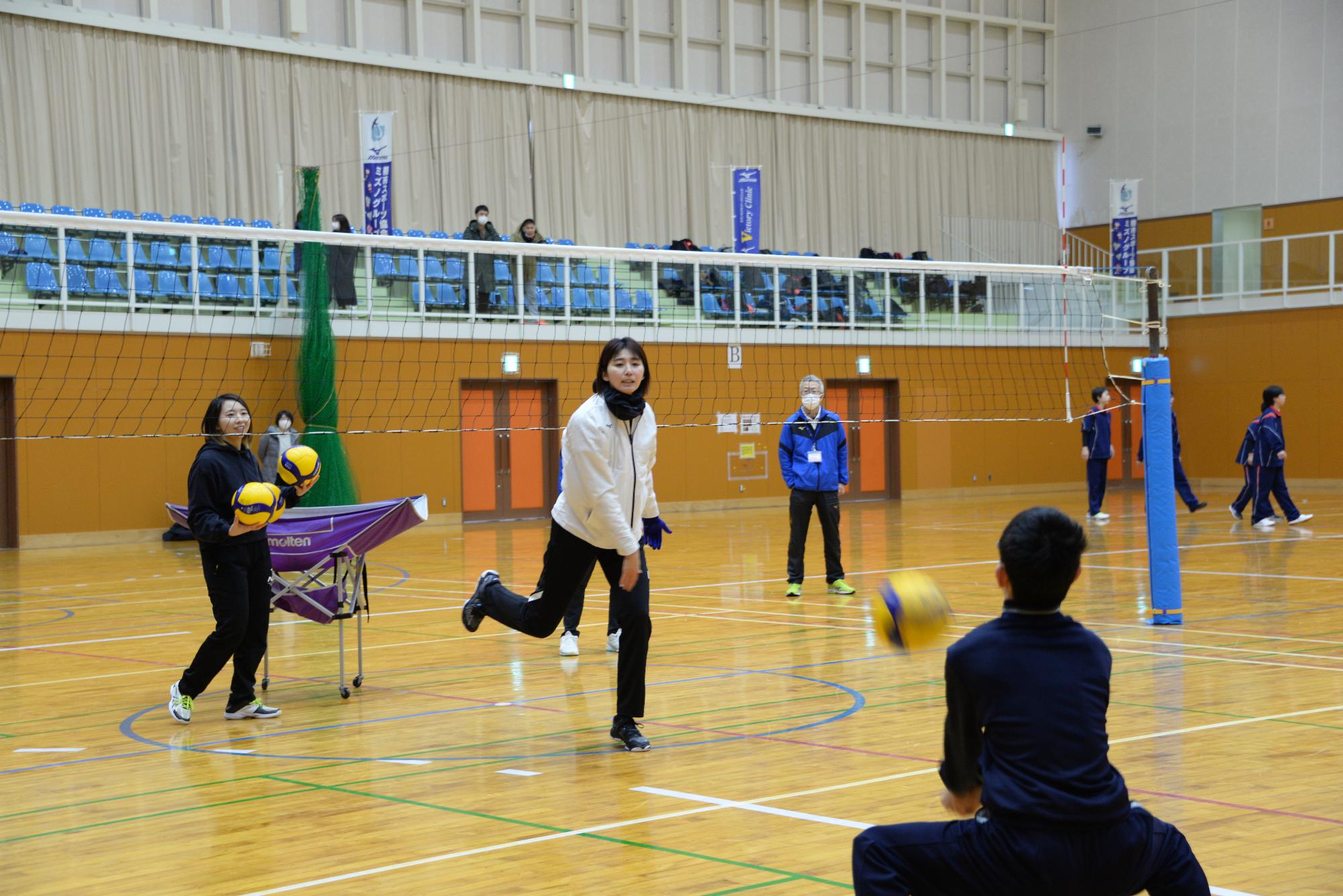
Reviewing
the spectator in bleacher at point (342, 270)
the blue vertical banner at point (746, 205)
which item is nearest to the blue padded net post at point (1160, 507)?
the spectator in bleacher at point (342, 270)

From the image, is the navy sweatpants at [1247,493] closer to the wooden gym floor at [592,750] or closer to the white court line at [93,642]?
the wooden gym floor at [592,750]

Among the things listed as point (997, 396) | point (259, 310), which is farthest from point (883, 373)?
point (259, 310)

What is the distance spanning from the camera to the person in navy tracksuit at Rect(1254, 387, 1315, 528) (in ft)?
59.2

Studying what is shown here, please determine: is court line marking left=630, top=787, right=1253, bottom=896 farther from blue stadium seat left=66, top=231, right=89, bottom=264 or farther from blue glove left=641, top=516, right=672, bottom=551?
blue stadium seat left=66, top=231, right=89, bottom=264

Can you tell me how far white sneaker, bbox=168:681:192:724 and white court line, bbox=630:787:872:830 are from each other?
8.55 feet

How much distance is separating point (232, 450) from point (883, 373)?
21.4m

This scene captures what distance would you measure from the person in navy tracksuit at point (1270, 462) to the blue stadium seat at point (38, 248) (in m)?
15.6

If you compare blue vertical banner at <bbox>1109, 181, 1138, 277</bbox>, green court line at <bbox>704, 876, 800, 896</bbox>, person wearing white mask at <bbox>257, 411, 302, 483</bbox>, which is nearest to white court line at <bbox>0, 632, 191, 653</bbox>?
green court line at <bbox>704, 876, 800, 896</bbox>

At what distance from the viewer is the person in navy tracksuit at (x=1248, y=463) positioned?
18250 mm

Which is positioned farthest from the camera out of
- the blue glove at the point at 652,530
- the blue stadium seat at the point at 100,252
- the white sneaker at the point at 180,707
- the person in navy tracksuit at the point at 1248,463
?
the blue stadium seat at the point at 100,252

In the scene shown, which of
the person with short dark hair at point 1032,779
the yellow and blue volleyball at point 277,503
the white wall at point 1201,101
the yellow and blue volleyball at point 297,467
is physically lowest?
the person with short dark hair at point 1032,779

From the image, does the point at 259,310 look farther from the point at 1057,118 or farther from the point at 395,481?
the point at 1057,118

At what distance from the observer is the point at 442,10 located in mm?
26969

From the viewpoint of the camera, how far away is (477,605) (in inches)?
262
